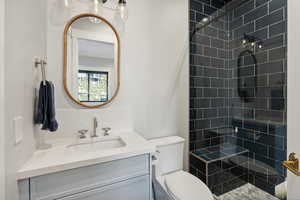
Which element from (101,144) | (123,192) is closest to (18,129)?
(101,144)

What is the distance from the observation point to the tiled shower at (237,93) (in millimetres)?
1547

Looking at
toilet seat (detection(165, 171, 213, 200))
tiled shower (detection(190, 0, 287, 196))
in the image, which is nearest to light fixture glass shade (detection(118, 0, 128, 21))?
tiled shower (detection(190, 0, 287, 196))

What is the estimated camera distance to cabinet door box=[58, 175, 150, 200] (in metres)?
0.88

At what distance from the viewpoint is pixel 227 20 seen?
1.95m

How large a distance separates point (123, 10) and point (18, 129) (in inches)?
53.0

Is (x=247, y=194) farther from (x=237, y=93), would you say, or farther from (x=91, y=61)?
(x=91, y=61)

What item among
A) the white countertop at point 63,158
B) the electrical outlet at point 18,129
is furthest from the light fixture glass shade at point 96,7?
the white countertop at point 63,158

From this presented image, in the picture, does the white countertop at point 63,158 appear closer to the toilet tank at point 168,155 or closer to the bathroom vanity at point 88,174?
the bathroom vanity at point 88,174

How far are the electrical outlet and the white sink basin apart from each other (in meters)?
0.41

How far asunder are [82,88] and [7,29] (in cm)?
70

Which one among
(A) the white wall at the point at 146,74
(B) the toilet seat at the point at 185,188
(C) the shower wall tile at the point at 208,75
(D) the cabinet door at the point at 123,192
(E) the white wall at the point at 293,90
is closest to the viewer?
(E) the white wall at the point at 293,90

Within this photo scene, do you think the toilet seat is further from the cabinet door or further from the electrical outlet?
the electrical outlet

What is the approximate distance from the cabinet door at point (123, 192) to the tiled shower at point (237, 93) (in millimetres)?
827

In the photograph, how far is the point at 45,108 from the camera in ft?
3.19
